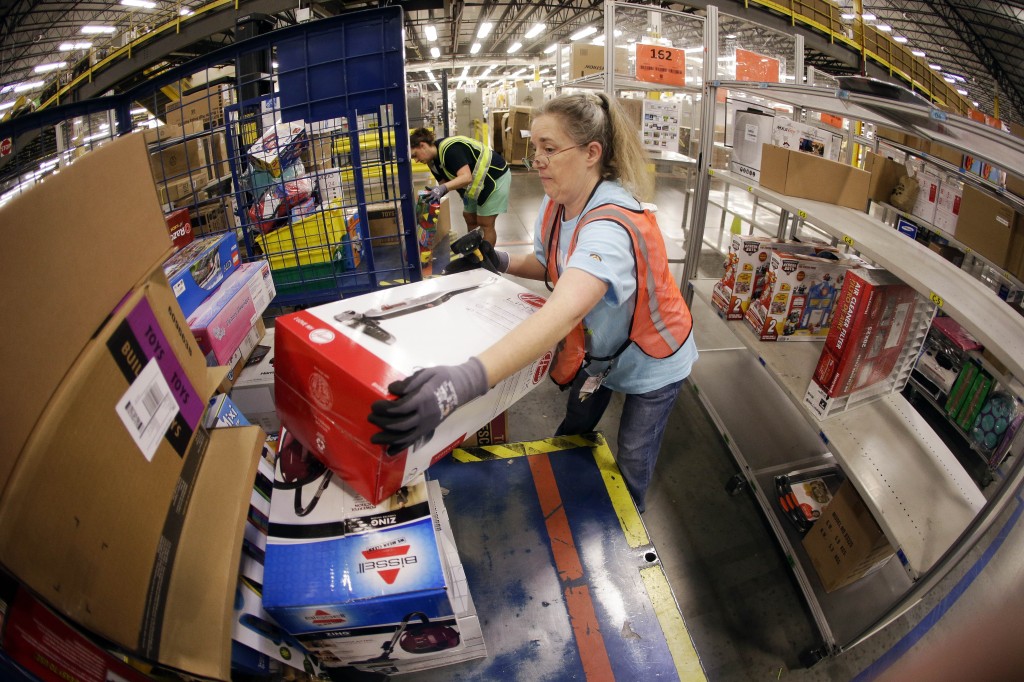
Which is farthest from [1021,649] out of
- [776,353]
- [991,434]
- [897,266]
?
[991,434]

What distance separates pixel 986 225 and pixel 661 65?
2.37m

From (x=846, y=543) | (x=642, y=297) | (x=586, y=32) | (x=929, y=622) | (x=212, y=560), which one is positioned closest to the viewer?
(x=929, y=622)

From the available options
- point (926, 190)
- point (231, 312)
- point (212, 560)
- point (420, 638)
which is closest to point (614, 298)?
point (420, 638)

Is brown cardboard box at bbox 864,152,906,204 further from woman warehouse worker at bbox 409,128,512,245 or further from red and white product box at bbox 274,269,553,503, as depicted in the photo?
woman warehouse worker at bbox 409,128,512,245

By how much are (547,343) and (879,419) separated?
4.88 feet

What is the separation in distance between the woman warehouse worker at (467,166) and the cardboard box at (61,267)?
136 inches

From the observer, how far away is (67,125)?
206 centimetres

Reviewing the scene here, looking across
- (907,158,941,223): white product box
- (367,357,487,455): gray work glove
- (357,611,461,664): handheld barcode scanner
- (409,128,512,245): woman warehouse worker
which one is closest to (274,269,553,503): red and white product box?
(367,357,487,455): gray work glove

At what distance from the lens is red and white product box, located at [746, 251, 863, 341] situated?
2078 millimetres

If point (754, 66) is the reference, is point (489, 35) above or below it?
above

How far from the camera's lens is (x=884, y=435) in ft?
5.44

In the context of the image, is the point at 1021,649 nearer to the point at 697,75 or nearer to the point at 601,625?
the point at 601,625

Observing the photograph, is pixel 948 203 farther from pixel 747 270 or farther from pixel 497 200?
pixel 497 200

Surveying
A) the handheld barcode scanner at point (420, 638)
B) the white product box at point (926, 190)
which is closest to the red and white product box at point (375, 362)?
the handheld barcode scanner at point (420, 638)
